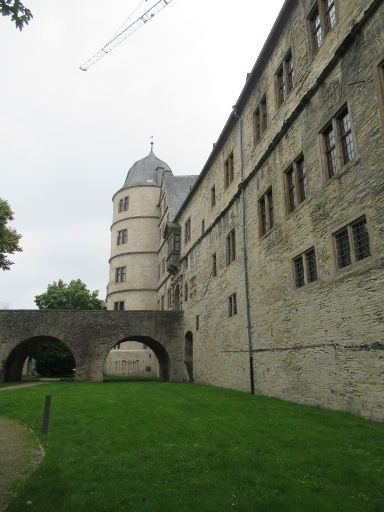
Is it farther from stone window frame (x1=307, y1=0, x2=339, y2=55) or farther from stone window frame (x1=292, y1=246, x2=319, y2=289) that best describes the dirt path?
stone window frame (x1=307, y1=0, x2=339, y2=55)

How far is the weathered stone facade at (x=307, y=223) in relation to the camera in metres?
10.0

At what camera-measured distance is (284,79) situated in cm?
1556

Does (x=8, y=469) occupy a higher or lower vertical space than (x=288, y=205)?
lower

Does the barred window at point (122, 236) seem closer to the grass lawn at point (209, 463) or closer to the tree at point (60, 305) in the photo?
the tree at point (60, 305)

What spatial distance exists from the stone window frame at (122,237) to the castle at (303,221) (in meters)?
18.0

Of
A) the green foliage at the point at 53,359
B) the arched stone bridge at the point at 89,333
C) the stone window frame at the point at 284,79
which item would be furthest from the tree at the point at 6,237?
the stone window frame at the point at 284,79

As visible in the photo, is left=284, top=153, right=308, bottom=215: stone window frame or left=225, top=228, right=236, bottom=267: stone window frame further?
left=225, top=228, right=236, bottom=267: stone window frame

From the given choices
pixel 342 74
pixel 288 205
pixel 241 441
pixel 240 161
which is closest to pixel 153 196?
pixel 240 161

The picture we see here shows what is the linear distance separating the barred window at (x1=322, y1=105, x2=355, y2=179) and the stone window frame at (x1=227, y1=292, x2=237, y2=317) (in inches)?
356

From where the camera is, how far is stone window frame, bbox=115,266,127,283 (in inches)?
1603

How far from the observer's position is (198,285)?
86.5ft

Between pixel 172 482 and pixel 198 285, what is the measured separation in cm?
2083

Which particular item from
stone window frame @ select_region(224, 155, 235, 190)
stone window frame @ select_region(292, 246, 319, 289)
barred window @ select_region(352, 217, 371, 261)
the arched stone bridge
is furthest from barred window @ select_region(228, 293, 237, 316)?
barred window @ select_region(352, 217, 371, 261)

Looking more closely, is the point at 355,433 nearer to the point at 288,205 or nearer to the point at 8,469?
the point at 8,469
